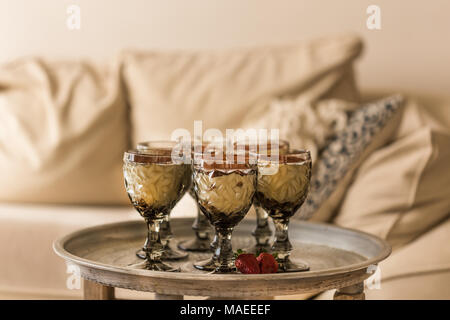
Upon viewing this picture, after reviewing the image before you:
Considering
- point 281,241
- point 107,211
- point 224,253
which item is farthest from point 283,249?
point 107,211

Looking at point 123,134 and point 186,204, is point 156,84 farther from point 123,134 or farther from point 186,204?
point 186,204

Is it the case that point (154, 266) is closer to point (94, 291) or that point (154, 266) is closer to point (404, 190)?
point (94, 291)

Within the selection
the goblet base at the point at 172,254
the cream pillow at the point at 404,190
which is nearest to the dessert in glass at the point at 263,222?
the goblet base at the point at 172,254

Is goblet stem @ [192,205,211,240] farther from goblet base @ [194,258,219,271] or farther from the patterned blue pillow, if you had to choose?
the patterned blue pillow

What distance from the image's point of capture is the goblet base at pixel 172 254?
3.55ft

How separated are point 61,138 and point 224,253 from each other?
1.07 m

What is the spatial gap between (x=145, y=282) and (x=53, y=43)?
170 centimetres

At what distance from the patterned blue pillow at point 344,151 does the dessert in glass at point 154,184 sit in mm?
606

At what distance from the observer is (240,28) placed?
2.28 metres

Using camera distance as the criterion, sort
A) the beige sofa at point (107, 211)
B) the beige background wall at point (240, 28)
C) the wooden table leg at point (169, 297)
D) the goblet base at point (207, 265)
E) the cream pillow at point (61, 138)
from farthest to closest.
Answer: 1. the beige background wall at point (240, 28)
2. the cream pillow at point (61, 138)
3. the beige sofa at point (107, 211)
4. the wooden table leg at point (169, 297)
5. the goblet base at point (207, 265)

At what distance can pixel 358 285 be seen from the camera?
1073mm

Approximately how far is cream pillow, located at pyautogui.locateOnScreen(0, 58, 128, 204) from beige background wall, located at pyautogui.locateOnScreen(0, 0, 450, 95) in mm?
378

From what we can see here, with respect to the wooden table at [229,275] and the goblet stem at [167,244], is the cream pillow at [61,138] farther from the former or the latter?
the goblet stem at [167,244]
